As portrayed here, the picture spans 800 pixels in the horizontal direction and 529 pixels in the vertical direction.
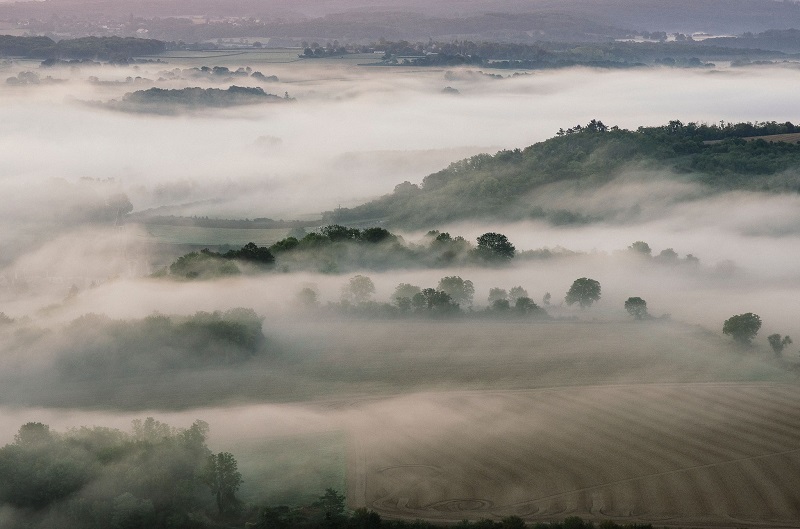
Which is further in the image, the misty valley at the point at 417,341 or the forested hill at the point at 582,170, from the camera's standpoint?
the forested hill at the point at 582,170

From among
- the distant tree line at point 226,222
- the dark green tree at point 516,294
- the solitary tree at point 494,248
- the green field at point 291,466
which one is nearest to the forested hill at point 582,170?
the distant tree line at point 226,222

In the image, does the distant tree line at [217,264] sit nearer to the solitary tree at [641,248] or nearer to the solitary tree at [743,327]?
the solitary tree at [641,248]

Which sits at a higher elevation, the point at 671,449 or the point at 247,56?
the point at 247,56

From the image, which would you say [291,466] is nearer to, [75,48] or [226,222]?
[226,222]

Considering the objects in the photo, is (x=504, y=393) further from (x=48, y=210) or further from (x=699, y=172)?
(x=48, y=210)

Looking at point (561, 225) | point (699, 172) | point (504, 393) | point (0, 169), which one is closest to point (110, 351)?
point (504, 393)

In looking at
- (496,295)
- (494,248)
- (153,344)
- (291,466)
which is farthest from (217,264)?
(291,466)

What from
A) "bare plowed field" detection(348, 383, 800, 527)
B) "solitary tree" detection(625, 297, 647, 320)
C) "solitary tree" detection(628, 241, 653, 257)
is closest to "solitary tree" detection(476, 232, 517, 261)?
"solitary tree" detection(628, 241, 653, 257)
